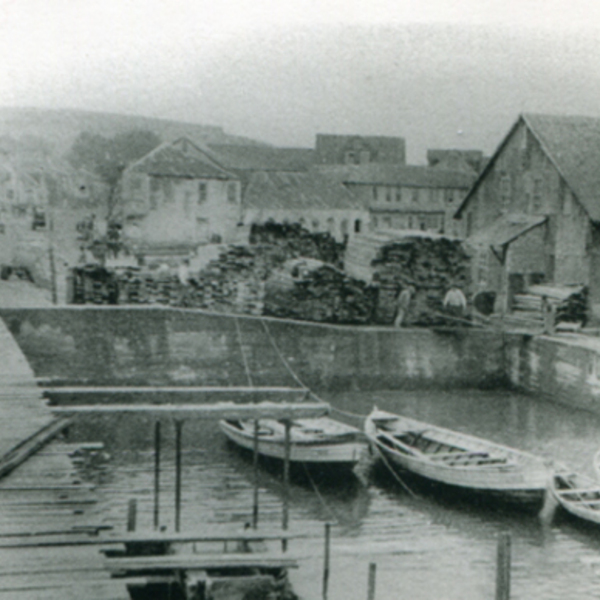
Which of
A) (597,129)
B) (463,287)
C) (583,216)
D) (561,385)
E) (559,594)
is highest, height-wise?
(597,129)

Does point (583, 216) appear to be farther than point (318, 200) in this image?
No

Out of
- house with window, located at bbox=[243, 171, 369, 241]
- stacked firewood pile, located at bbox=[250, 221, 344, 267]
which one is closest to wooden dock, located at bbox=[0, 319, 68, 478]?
stacked firewood pile, located at bbox=[250, 221, 344, 267]

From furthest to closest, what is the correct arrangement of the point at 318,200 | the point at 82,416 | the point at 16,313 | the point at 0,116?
1. the point at 318,200
2. the point at 16,313
3. the point at 0,116
4. the point at 82,416

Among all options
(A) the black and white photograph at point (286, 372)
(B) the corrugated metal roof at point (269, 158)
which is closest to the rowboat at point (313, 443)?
(A) the black and white photograph at point (286, 372)

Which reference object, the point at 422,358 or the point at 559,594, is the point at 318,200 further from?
the point at 559,594

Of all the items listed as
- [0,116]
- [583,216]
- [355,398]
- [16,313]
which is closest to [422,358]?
[355,398]

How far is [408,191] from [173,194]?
849 inches

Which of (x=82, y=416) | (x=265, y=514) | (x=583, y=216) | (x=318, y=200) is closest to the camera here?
(x=82, y=416)

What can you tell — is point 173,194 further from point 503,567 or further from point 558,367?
point 503,567

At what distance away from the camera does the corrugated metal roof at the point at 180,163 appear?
124 feet

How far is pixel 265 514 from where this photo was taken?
19.4 m

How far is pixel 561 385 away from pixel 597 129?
32.8 ft

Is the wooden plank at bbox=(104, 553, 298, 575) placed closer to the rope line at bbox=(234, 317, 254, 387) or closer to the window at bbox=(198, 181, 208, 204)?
the rope line at bbox=(234, 317, 254, 387)

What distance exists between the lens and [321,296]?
33.6 m
